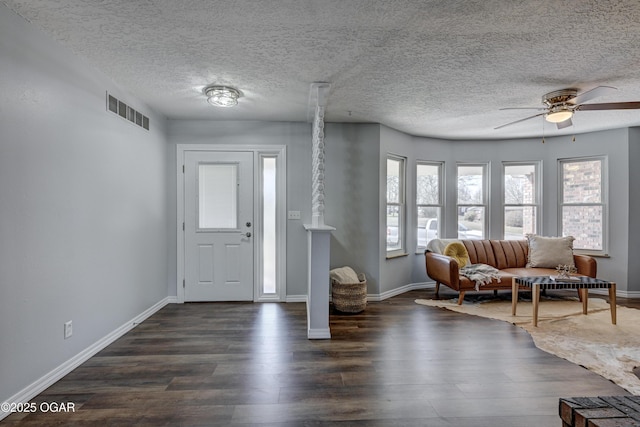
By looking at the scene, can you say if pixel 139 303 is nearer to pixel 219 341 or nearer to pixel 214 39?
pixel 219 341

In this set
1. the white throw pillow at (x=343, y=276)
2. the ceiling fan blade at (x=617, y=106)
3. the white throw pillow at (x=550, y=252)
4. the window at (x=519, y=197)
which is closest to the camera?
the ceiling fan blade at (x=617, y=106)

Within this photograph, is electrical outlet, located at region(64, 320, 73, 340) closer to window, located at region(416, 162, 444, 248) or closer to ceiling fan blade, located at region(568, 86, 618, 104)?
window, located at region(416, 162, 444, 248)

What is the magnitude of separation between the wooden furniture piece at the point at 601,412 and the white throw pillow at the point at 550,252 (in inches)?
145

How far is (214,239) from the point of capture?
4.18m

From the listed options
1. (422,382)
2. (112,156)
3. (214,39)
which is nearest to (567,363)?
(422,382)

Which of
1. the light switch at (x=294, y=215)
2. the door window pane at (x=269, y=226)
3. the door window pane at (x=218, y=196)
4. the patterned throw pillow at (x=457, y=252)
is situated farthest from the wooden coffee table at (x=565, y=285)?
the door window pane at (x=218, y=196)

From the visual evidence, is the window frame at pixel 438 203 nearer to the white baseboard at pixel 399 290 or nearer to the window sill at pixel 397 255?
the window sill at pixel 397 255

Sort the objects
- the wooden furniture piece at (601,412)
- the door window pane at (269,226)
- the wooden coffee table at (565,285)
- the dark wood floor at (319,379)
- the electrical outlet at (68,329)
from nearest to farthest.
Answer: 1. the wooden furniture piece at (601,412)
2. the dark wood floor at (319,379)
3. the electrical outlet at (68,329)
4. the wooden coffee table at (565,285)
5. the door window pane at (269,226)

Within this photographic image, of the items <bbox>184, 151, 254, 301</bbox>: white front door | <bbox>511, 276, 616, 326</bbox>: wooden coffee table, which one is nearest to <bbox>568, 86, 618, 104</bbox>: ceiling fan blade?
<bbox>511, 276, 616, 326</bbox>: wooden coffee table

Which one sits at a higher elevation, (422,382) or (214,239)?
(214,239)

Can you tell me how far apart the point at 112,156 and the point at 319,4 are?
7.63 feet

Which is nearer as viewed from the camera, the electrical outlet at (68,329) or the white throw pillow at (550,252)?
the electrical outlet at (68,329)

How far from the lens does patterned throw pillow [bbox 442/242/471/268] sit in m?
4.41

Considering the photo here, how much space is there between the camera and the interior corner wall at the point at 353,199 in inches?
170
